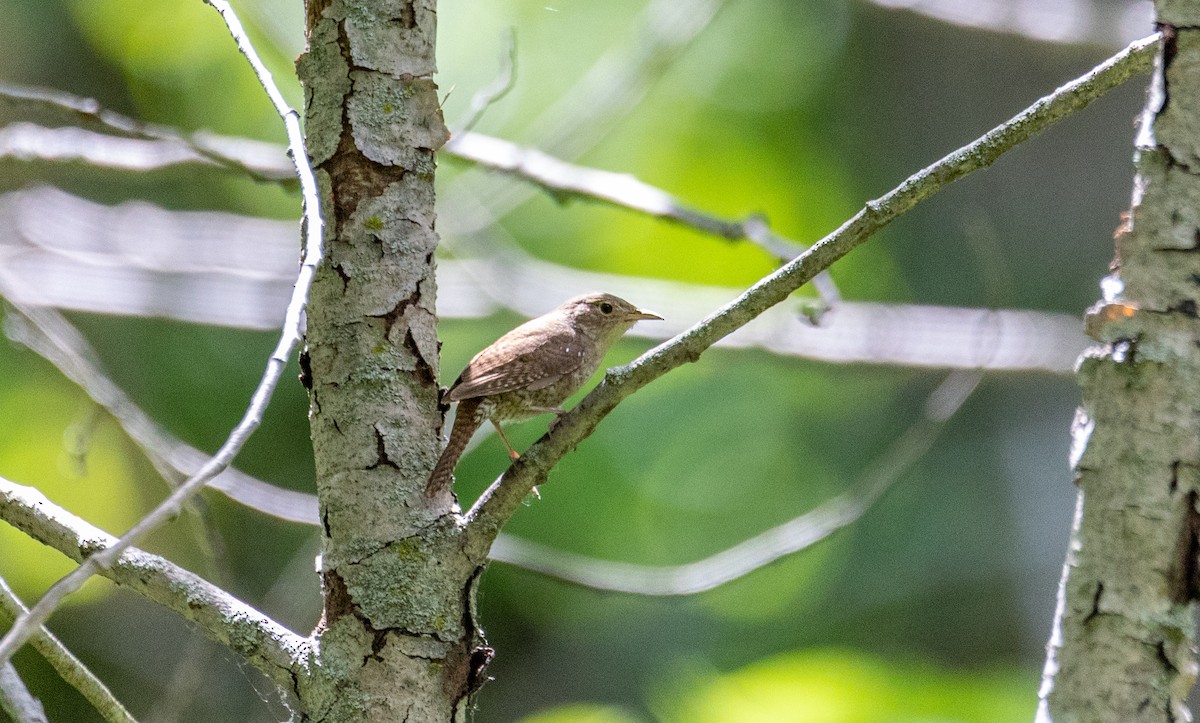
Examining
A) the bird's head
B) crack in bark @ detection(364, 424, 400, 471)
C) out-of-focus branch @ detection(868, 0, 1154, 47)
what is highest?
out-of-focus branch @ detection(868, 0, 1154, 47)

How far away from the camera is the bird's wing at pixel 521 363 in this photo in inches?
106

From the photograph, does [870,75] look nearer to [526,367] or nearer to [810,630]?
[810,630]

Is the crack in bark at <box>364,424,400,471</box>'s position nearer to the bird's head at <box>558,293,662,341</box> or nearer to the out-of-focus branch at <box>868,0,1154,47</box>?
the bird's head at <box>558,293,662,341</box>

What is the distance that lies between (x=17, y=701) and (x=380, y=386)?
29.6 inches

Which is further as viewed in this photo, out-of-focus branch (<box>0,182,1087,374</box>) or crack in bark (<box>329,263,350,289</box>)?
out-of-focus branch (<box>0,182,1087,374</box>)

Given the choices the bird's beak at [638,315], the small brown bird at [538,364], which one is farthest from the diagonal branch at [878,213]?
the bird's beak at [638,315]

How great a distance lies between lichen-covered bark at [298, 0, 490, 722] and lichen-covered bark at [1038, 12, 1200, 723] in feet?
3.03

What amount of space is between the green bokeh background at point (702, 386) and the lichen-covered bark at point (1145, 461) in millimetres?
2811

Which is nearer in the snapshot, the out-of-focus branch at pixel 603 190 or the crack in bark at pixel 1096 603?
the crack in bark at pixel 1096 603

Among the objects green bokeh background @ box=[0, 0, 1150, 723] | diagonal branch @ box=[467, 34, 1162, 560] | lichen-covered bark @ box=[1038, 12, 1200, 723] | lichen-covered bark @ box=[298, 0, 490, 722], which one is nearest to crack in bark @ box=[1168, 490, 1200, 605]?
lichen-covered bark @ box=[1038, 12, 1200, 723]

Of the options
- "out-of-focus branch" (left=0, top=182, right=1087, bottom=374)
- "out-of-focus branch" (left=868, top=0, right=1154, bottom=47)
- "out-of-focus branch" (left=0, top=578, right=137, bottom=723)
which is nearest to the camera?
"out-of-focus branch" (left=0, top=578, right=137, bottom=723)

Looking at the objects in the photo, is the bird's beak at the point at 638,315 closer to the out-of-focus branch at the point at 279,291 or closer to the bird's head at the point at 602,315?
the bird's head at the point at 602,315

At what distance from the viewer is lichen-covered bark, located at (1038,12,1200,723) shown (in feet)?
4.92

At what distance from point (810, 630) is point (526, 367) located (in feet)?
12.0
